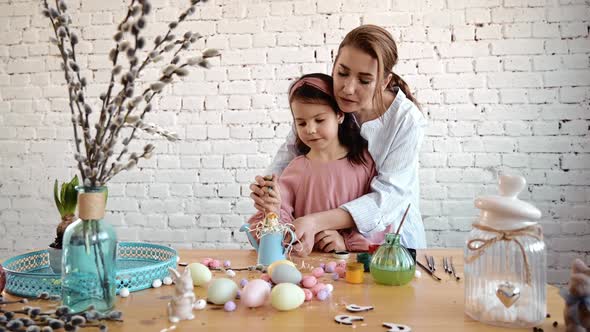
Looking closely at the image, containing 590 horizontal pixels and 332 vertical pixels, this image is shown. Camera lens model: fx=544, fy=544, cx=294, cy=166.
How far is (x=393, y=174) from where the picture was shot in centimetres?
179

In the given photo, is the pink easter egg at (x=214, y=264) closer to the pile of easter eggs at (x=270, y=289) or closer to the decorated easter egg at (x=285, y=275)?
the pile of easter eggs at (x=270, y=289)

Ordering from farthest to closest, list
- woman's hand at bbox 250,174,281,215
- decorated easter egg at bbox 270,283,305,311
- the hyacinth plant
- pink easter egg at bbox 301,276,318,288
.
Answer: woman's hand at bbox 250,174,281,215 < pink easter egg at bbox 301,276,318,288 < decorated easter egg at bbox 270,283,305,311 < the hyacinth plant

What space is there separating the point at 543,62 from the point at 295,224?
179 centimetres

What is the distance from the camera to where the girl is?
1.77 meters

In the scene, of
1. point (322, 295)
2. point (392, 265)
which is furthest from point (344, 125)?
point (322, 295)

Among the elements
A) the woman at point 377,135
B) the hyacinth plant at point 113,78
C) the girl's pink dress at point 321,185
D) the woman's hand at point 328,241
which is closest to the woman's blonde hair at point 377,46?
the woman at point 377,135

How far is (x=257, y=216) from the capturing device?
5.47 ft

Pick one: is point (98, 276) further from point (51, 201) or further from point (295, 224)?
point (51, 201)

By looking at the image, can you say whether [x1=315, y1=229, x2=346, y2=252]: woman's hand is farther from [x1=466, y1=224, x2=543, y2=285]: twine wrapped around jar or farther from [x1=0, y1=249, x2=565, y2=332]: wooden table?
[x1=466, y1=224, x2=543, y2=285]: twine wrapped around jar

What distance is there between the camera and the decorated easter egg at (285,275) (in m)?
1.13

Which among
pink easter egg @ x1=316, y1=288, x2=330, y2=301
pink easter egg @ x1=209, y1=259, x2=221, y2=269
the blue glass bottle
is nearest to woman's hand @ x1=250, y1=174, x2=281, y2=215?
pink easter egg @ x1=209, y1=259, x2=221, y2=269

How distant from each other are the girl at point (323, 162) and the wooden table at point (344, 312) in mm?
571

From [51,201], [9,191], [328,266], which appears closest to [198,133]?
[51,201]

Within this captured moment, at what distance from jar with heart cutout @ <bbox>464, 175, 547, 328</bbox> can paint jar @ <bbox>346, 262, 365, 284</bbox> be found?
0.94 ft
